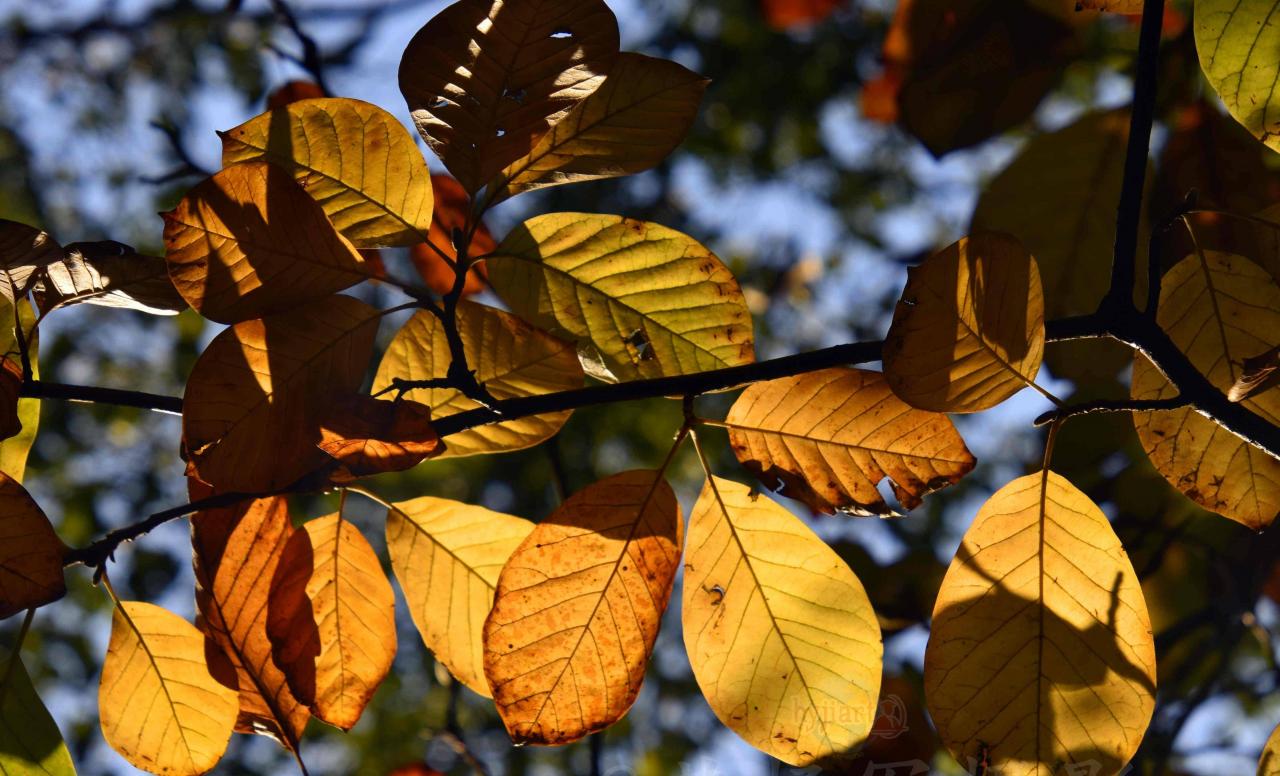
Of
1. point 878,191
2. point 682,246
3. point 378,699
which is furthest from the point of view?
point 878,191

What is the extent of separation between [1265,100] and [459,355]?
1.85ft

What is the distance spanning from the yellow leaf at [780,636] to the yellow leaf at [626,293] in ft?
0.40

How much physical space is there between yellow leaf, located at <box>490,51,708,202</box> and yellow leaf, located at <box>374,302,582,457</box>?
0.10 meters

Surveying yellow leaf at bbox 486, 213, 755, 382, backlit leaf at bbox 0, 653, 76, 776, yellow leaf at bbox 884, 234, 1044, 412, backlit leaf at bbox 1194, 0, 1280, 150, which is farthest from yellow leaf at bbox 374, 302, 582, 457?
backlit leaf at bbox 1194, 0, 1280, 150

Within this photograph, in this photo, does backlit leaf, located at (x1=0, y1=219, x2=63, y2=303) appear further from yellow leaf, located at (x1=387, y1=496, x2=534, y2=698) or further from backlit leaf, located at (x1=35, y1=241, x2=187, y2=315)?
yellow leaf, located at (x1=387, y1=496, x2=534, y2=698)

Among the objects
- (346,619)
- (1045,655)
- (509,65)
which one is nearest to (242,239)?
(509,65)

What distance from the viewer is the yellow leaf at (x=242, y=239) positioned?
60 cm

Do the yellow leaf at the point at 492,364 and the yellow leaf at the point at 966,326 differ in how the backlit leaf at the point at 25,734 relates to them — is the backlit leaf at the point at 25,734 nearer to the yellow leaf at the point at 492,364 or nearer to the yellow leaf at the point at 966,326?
the yellow leaf at the point at 492,364

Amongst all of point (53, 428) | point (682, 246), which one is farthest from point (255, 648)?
point (53, 428)

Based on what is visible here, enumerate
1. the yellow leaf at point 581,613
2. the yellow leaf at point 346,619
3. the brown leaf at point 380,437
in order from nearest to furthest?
1. the brown leaf at point 380,437
2. the yellow leaf at point 581,613
3. the yellow leaf at point 346,619

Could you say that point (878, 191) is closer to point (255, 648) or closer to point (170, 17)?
point (170, 17)

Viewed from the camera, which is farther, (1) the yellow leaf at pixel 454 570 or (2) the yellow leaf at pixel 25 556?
(1) the yellow leaf at pixel 454 570

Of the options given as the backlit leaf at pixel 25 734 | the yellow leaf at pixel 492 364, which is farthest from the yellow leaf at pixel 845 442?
the backlit leaf at pixel 25 734

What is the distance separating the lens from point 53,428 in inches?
159
